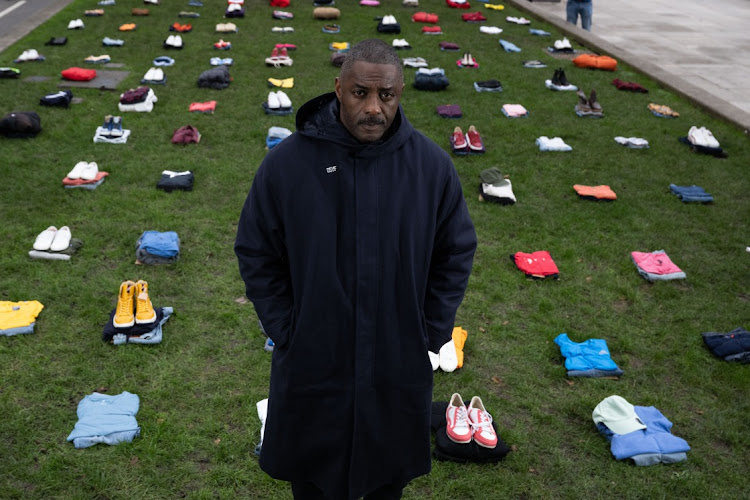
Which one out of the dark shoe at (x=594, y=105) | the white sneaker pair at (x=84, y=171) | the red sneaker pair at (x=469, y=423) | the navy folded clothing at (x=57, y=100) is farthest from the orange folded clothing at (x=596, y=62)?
the red sneaker pair at (x=469, y=423)

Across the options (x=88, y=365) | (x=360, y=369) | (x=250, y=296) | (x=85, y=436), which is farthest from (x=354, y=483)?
(x=88, y=365)

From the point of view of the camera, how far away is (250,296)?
→ 2.80 m

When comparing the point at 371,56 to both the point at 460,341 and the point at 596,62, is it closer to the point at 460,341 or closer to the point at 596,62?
the point at 460,341

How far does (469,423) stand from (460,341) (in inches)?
41.4

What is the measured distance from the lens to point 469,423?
4.33 metres

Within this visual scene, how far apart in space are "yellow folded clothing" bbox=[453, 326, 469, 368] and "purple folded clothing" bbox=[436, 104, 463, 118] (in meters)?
5.51

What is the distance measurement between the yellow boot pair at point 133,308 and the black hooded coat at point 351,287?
274 centimetres

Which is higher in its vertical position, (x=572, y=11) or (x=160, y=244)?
(x=572, y=11)

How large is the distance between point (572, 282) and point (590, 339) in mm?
1036

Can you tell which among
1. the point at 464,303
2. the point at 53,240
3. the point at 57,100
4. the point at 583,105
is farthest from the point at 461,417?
the point at 57,100

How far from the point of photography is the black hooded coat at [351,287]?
2504 millimetres

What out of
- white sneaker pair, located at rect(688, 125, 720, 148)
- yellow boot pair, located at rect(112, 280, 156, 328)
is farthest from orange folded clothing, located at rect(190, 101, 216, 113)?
white sneaker pair, located at rect(688, 125, 720, 148)

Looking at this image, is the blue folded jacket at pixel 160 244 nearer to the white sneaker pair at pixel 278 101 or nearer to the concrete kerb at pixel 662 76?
the white sneaker pair at pixel 278 101

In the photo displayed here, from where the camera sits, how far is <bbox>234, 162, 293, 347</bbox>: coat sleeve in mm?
2598
